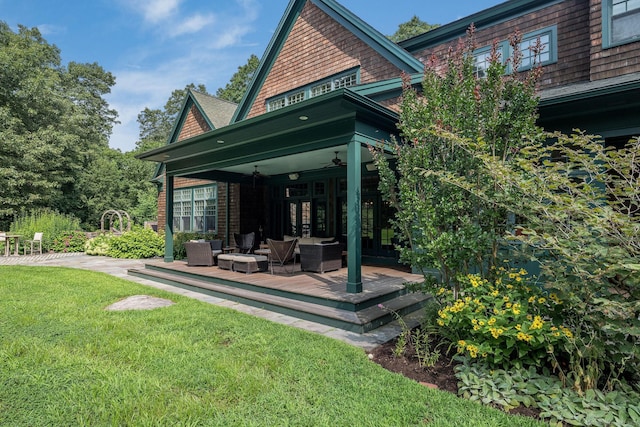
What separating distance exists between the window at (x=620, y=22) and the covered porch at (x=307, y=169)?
15.7ft

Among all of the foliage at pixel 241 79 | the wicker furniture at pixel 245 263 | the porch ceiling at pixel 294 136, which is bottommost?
the wicker furniture at pixel 245 263

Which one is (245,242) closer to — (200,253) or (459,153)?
(200,253)

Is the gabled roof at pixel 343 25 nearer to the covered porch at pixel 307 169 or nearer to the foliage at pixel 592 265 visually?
the covered porch at pixel 307 169

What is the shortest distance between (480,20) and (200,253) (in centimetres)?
929

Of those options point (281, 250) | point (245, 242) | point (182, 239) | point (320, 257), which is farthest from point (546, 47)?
point (182, 239)

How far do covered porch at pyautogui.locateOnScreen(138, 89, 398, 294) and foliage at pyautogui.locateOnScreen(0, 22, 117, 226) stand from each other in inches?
539

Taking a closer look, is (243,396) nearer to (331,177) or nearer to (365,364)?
(365,364)

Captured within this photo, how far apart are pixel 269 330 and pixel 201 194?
10.4 meters

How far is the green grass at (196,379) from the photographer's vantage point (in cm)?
234

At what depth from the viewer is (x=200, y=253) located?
26.7ft

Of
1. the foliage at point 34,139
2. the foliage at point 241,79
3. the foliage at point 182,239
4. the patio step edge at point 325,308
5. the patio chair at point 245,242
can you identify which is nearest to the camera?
the patio step edge at point 325,308

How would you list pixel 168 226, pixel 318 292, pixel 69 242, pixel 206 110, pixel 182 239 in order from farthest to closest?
1. pixel 69 242
2. pixel 206 110
3. pixel 182 239
4. pixel 168 226
5. pixel 318 292

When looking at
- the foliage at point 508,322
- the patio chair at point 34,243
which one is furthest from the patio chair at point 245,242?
the patio chair at point 34,243

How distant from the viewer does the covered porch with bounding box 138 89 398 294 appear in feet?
16.7
